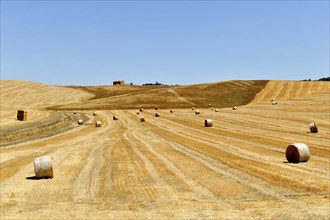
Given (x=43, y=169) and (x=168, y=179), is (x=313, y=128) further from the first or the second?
(x=43, y=169)

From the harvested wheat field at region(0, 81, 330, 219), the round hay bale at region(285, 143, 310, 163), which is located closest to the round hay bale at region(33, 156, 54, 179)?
the harvested wheat field at region(0, 81, 330, 219)

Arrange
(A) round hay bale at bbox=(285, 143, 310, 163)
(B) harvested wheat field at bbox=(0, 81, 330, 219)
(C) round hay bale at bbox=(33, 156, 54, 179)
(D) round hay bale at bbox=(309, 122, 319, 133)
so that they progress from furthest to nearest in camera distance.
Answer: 1. (D) round hay bale at bbox=(309, 122, 319, 133)
2. (A) round hay bale at bbox=(285, 143, 310, 163)
3. (C) round hay bale at bbox=(33, 156, 54, 179)
4. (B) harvested wheat field at bbox=(0, 81, 330, 219)

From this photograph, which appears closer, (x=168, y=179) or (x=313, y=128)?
(x=168, y=179)

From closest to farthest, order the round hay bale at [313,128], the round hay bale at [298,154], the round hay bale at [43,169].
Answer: the round hay bale at [43,169] < the round hay bale at [298,154] < the round hay bale at [313,128]

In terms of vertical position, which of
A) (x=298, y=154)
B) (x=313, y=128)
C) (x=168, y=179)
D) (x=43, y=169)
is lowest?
(x=168, y=179)

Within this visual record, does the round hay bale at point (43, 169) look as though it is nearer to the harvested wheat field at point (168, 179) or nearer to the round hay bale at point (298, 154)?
the harvested wheat field at point (168, 179)

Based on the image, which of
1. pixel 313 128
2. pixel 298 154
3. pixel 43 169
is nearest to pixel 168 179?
pixel 43 169

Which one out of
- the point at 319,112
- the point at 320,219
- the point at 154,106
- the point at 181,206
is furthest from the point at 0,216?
the point at 154,106

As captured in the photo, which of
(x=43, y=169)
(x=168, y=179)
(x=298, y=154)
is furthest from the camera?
(x=298, y=154)

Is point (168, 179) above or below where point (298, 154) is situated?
below

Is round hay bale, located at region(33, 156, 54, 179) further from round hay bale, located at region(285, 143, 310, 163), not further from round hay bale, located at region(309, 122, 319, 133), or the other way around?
round hay bale, located at region(309, 122, 319, 133)

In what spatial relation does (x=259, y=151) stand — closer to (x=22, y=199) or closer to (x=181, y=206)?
(x=181, y=206)

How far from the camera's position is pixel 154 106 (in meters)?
93.7

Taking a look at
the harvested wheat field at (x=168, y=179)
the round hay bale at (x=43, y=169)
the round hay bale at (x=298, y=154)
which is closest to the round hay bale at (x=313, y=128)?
Answer: the harvested wheat field at (x=168, y=179)
